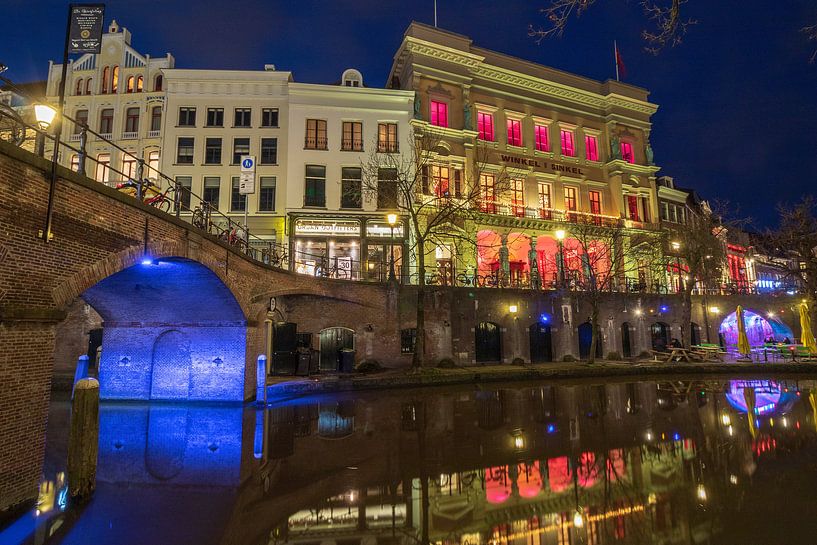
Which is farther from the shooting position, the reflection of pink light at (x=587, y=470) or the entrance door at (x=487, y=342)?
the entrance door at (x=487, y=342)

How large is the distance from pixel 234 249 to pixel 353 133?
16839 millimetres

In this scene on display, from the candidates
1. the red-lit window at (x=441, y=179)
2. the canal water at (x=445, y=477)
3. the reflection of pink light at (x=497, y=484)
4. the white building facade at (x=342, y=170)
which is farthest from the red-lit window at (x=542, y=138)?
the reflection of pink light at (x=497, y=484)

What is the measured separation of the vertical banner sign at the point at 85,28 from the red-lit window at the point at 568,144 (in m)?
31.4

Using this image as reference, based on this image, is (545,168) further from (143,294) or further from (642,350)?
(143,294)

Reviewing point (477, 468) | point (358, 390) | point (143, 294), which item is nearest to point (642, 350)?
point (358, 390)

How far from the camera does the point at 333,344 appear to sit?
69.5 feet

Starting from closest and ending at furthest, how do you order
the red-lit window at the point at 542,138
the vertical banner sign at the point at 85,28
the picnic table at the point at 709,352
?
the vertical banner sign at the point at 85,28, the picnic table at the point at 709,352, the red-lit window at the point at 542,138

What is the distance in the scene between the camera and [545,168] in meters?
32.2

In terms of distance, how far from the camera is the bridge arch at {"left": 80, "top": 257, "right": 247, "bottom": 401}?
1361cm

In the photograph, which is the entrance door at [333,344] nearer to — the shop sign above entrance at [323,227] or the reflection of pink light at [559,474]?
the shop sign above entrance at [323,227]

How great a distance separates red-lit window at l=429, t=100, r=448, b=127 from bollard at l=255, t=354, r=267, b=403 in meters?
20.2

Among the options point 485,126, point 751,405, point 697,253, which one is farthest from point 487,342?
point 485,126

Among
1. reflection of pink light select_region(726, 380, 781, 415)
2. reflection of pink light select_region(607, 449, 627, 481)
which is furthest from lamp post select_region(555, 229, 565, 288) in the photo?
reflection of pink light select_region(607, 449, 627, 481)

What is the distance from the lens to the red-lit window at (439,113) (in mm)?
28984
